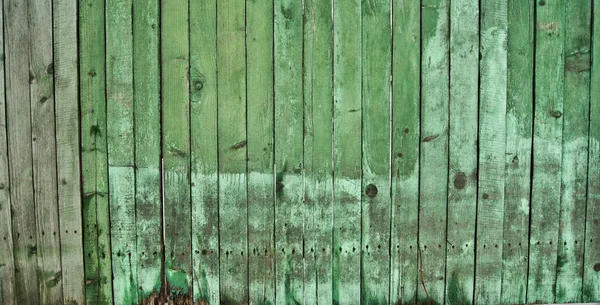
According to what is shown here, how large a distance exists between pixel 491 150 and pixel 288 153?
986mm

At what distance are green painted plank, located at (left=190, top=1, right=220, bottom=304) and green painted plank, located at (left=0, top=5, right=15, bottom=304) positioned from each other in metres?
0.87

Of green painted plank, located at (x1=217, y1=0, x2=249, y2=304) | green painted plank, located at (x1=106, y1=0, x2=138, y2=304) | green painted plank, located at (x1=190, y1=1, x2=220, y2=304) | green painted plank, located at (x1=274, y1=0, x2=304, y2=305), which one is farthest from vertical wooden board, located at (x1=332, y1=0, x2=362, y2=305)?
green painted plank, located at (x1=106, y1=0, x2=138, y2=304)

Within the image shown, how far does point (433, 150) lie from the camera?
2.91 m

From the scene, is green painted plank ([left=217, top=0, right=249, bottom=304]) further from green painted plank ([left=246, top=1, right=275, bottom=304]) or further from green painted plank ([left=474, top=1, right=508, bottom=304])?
green painted plank ([left=474, top=1, right=508, bottom=304])

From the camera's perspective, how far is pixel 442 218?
294 cm

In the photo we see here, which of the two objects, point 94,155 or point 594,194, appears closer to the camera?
point 94,155

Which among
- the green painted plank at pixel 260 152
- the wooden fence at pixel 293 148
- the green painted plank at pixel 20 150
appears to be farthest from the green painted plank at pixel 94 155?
the green painted plank at pixel 260 152

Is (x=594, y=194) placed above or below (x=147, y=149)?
below

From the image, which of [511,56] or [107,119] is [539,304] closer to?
[511,56]

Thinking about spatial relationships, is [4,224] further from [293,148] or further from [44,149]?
[293,148]

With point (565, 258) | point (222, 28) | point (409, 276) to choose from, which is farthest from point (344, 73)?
point (565, 258)

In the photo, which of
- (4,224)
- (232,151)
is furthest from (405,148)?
(4,224)

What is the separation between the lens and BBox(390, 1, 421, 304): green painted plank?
Answer: 2861mm

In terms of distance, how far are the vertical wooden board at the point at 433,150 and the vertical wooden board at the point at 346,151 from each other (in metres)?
0.31
